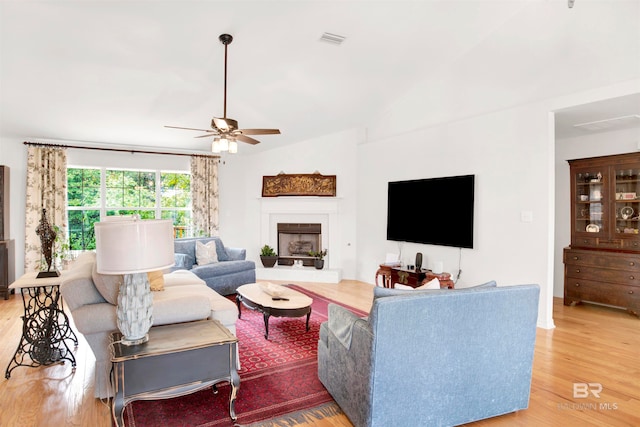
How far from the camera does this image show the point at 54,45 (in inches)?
144

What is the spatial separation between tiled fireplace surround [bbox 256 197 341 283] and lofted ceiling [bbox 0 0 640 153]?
5.77 feet

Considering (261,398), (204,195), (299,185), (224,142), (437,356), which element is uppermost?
(224,142)

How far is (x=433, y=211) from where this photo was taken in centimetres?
548

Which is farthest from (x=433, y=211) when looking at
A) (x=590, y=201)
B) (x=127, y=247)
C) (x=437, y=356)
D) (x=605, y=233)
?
(x=127, y=247)

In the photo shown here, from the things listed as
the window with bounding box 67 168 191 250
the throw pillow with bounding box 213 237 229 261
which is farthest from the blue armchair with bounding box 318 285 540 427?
the window with bounding box 67 168 191 250

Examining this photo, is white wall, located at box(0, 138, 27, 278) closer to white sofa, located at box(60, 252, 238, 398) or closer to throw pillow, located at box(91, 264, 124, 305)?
white sofa, located at box(60, 252, 238, 398)

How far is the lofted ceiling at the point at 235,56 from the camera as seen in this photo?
3.47 metres

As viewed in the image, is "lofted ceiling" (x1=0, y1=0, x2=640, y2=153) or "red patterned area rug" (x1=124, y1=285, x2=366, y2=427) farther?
"lofted ceiling" (x1=0, y1=0, x2=640, y2=153)

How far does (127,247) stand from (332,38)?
131 inches

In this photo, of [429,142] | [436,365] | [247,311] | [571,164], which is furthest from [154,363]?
[571,164]

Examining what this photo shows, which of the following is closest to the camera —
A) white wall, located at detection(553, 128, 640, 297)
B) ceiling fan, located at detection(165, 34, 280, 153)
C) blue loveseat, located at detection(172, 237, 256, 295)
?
ceiling fan, located at detection(165, 34, 280, 153)

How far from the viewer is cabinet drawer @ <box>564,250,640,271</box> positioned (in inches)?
183

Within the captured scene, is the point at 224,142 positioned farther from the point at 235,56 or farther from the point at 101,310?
the point at 101,310

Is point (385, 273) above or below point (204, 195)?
below
